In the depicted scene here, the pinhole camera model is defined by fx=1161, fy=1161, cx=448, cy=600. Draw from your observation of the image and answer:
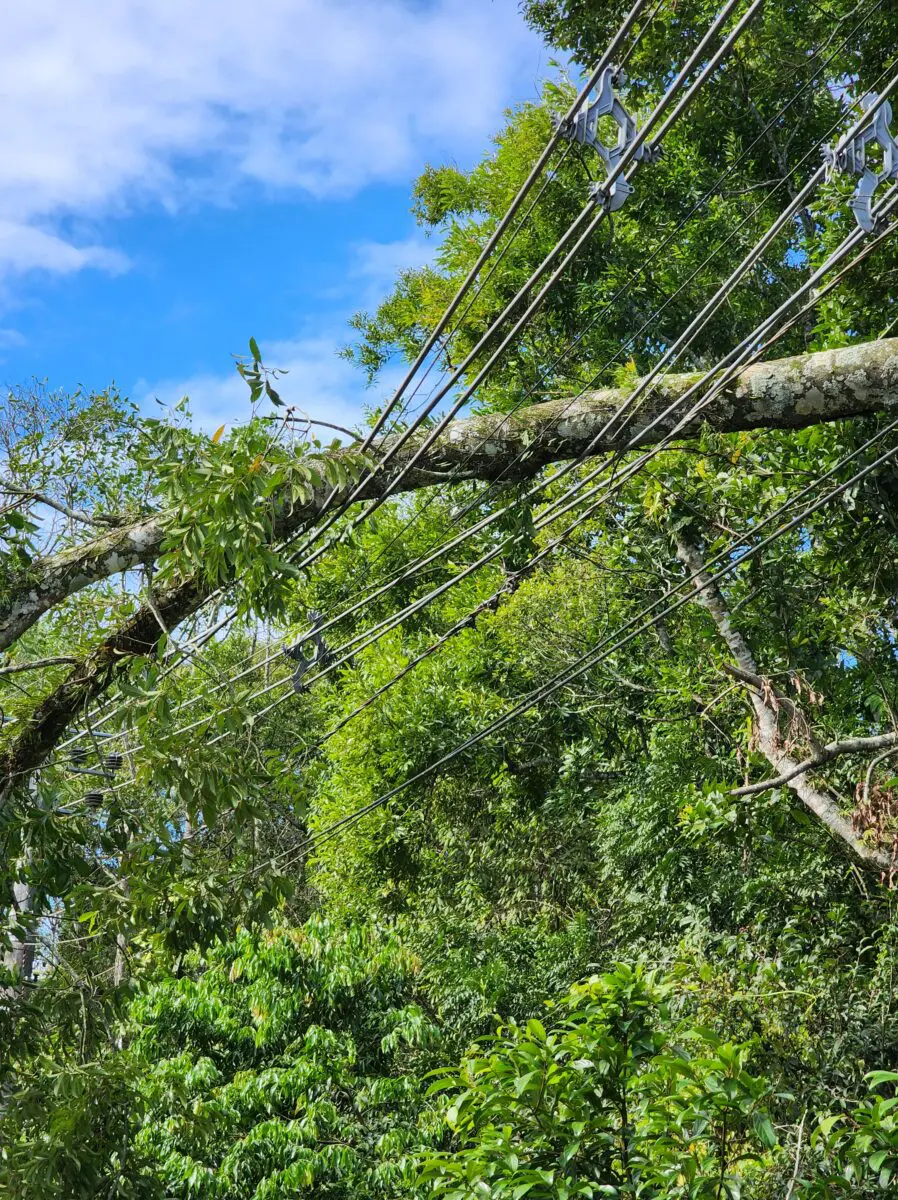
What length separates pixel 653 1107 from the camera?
3639mm

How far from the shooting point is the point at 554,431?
4195mm

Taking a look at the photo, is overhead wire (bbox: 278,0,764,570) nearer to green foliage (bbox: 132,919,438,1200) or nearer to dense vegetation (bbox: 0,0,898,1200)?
dense vegetation (bbox: 0,0,898,1200)

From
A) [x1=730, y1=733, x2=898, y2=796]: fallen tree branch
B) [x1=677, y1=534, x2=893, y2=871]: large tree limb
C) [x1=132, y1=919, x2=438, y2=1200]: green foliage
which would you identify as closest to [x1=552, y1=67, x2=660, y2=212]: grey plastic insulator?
[x1=677, y1=534, x2=893, y2=871]: large tree limb

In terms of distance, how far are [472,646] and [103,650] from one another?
339 inches

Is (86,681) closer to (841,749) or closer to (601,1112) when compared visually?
(601,1112)

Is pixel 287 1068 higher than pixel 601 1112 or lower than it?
higher

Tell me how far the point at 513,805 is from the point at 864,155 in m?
9.65

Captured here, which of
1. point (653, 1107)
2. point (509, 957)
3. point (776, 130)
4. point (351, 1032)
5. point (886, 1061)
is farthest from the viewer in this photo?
point (776, 130)

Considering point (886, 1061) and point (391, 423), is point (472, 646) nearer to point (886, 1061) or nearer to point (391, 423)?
point (886, 1061)

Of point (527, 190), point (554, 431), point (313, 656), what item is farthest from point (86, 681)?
point (527, 190)

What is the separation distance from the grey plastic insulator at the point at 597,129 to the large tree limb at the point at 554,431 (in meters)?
1.17

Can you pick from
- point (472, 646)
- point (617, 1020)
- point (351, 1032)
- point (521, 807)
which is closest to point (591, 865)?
point (521, 807)

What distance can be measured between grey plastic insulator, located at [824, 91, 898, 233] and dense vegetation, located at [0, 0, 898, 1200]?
0.59 m

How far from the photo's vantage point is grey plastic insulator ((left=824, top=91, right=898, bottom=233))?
3.10 m
